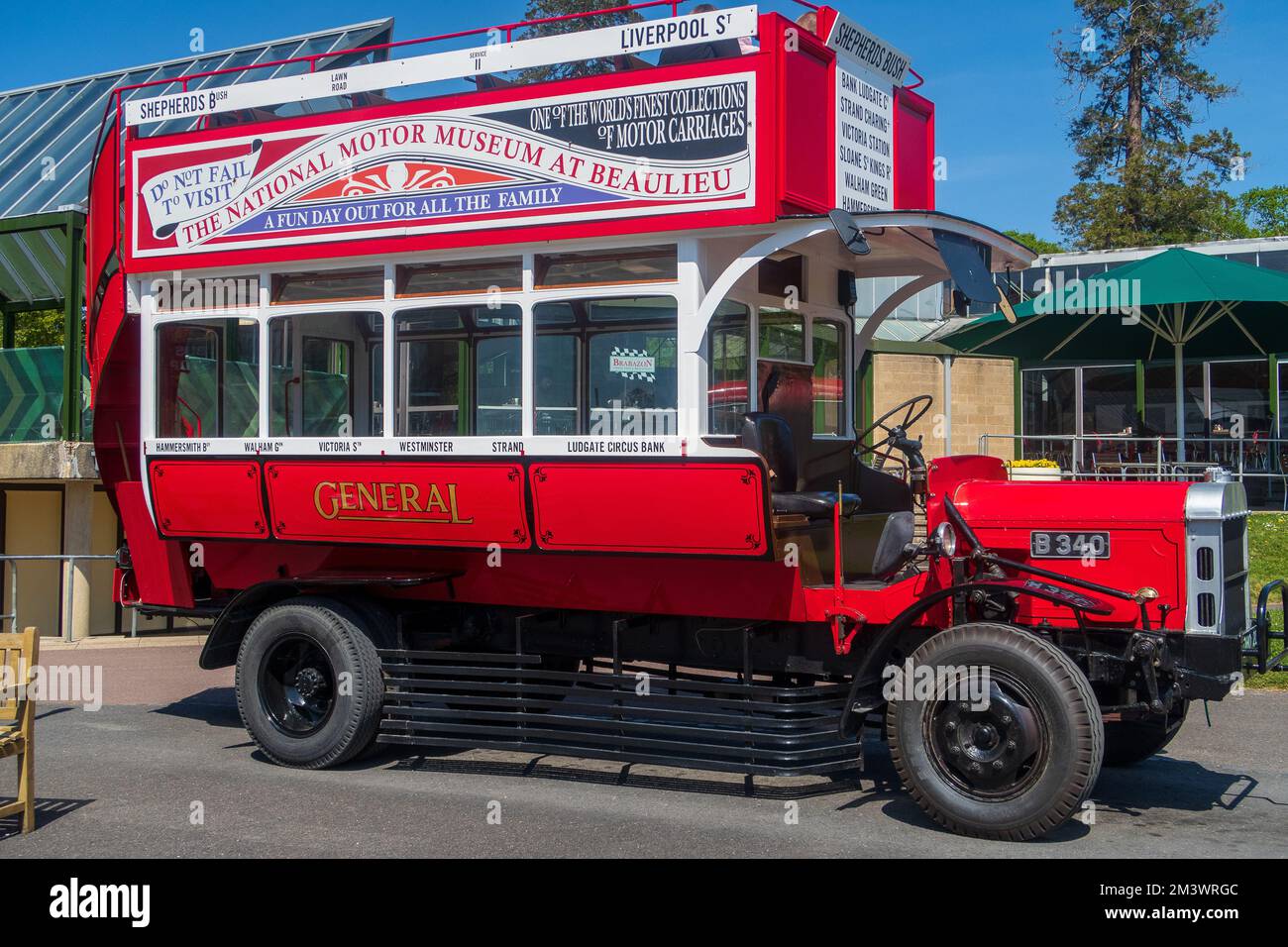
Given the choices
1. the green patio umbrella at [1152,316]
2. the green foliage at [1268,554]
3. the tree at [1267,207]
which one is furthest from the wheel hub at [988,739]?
the tree at [1267,207]

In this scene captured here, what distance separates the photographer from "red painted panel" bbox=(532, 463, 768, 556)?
6.70 meters

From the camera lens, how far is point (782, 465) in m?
7.36

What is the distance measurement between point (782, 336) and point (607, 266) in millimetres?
1323

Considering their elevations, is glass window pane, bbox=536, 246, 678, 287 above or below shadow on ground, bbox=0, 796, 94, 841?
above

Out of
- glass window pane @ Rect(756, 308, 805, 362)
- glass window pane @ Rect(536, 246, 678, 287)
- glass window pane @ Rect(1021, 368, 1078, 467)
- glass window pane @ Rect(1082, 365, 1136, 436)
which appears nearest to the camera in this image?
glass window pane @ Rect(536, 246, 678, 287)

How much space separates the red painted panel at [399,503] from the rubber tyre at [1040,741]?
2320mm

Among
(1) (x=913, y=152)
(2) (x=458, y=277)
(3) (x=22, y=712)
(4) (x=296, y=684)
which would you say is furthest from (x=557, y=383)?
(3) (x=22, y=712)

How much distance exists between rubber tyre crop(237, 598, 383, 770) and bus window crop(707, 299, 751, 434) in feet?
7.96

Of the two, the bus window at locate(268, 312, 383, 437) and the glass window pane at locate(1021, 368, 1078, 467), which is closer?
the bus window at locate(268, 312, 383, 437)

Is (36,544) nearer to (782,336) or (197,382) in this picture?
(197,382)

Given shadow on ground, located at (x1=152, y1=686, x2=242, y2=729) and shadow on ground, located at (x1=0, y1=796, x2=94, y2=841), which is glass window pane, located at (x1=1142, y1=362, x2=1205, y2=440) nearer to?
shadow on ground, located at (x1=152, y1=686, x2=242, y2=729)

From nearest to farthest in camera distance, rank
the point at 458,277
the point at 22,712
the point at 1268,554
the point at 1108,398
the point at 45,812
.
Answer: the point at 22,712 < the point at 45,812 < the point at 458,277 < the point at 1268,554 < the point at 1108,398

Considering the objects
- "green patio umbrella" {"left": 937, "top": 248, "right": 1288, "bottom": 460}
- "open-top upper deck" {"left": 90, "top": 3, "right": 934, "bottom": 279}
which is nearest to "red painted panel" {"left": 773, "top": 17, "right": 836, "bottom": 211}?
"open-top upper deck" {"left": 90, "top": 3, "right": 934, "bottom": 279}

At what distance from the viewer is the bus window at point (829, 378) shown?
843 cm
